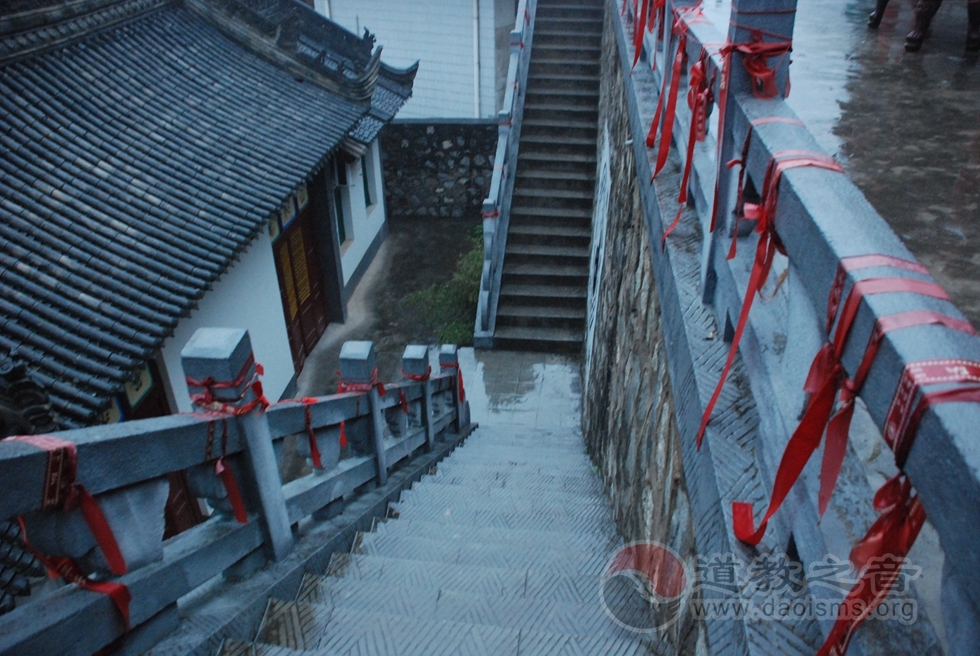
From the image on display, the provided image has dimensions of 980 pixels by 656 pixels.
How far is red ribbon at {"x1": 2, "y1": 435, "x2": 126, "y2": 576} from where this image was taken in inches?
84.4

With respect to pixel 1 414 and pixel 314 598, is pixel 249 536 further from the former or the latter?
pixel 1 414

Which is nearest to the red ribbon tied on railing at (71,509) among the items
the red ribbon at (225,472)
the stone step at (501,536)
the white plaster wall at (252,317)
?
the red ribbon at (225,472)

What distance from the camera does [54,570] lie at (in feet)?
7.84

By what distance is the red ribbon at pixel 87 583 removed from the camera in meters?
2.39

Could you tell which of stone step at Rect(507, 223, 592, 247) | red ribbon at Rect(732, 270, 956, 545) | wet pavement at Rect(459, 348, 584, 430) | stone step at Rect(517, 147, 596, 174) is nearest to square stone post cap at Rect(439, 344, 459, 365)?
wet pavement at Rect(459, 348, 584, 430)

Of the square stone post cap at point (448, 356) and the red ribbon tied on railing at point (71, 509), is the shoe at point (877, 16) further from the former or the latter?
the red ribbon tied on railing at point (71, 509)

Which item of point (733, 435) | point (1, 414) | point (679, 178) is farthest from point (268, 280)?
point (733, 435)

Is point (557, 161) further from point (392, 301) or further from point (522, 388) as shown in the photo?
point (392, 301)

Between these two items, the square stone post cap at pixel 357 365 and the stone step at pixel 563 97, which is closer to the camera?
the square stone post cap at pixel 357 365

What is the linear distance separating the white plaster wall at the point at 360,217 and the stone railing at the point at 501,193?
3845 mm

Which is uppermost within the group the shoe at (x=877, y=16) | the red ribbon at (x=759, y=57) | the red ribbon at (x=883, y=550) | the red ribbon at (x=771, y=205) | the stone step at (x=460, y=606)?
the red ribbon at (x=759, y=57)

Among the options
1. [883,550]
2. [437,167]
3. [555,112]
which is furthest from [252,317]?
[883,550]

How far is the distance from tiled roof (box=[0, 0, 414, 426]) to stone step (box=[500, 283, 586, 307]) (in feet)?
13.5

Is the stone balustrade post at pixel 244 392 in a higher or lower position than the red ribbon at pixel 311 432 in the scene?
higher
